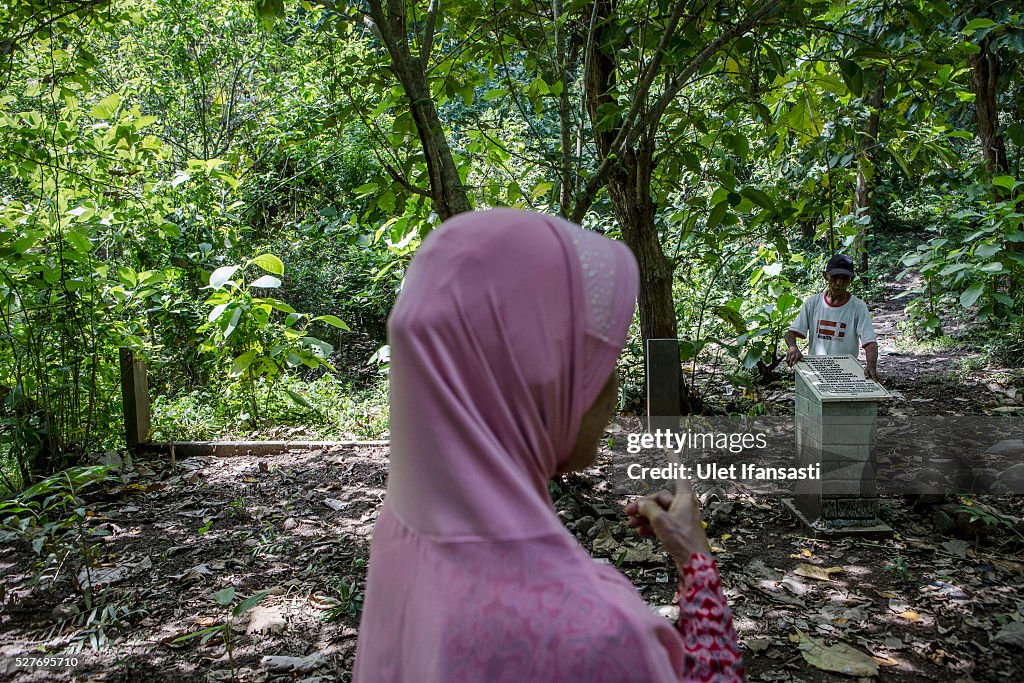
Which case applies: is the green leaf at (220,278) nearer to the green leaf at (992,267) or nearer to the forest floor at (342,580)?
the forest floor at (342,580)

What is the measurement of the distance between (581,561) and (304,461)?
5.08m

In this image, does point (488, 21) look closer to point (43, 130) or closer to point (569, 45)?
point (569, 45)

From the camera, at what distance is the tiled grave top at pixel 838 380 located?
4684 mm

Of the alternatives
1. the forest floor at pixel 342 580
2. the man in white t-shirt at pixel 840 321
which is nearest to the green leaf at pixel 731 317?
the man in white t-shirt at pixel 840 321

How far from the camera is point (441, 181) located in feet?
13.3

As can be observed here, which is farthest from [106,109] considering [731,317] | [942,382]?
[942,382]

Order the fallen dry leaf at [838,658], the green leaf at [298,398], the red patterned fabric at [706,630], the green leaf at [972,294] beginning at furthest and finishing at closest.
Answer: the green leaf at [298,398], the green leaf at [972,294], the fallen dry leaf at [838,658], the red patterned fabric at [706,630]

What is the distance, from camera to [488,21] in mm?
4797

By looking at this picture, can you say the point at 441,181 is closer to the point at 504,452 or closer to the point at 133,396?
the point at 504,452

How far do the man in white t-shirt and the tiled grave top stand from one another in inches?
31.3

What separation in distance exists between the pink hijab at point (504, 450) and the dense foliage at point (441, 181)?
2.90 m

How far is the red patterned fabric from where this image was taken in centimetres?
149

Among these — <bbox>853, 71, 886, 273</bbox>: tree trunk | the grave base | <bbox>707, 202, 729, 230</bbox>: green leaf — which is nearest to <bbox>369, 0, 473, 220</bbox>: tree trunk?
<bbox>707, 202, 729, 230</bbox>: green leaf

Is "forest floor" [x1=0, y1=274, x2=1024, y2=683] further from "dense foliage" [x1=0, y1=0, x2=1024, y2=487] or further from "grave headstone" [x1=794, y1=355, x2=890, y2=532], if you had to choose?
"dense foliage" [x1=0, y1=0, x2=1024, y2=487]
